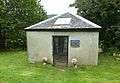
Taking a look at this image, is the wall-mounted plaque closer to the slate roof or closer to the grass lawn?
the slate roof

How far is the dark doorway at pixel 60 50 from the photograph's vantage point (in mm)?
19234

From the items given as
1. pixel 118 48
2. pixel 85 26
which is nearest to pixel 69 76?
pixel 85 26

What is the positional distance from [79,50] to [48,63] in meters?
2.41

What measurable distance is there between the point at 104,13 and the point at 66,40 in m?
5.79

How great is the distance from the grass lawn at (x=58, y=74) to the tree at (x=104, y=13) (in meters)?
6.00

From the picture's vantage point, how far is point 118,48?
79.3 ft

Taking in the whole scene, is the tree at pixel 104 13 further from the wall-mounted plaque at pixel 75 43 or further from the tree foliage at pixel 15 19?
the tree foliage at pixel 15 19

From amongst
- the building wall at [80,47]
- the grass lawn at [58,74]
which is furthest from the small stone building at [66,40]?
the grass lawn at [58,74]

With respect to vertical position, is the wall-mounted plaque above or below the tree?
below

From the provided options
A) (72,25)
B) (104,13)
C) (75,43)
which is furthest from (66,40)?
(104,13)

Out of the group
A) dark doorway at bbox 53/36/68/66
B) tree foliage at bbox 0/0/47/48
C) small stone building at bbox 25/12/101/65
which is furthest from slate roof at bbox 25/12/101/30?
tree foliage at bbox 0/0/47/48

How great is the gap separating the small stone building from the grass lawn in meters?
0.94

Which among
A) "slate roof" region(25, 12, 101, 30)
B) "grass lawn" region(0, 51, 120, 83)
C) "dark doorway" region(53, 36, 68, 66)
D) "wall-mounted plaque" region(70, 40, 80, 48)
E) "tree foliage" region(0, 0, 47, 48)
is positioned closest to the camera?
"grass lawn" region(0, 51, 120, 83)

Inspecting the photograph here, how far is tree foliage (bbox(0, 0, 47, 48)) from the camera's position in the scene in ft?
94.6
